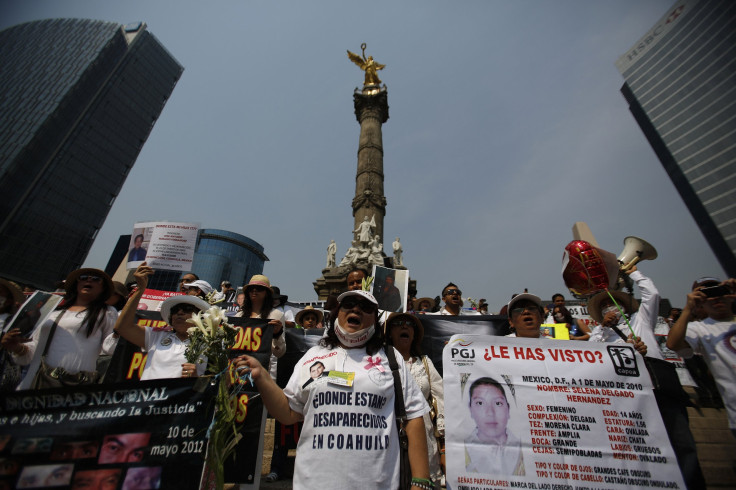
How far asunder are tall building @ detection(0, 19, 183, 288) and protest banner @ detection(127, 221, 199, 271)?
59.8 metres

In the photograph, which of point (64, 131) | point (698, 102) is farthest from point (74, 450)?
point (698, 102)

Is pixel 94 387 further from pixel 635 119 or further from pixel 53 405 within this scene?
pixel 635 119

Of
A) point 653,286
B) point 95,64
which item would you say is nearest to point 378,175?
point 653,286

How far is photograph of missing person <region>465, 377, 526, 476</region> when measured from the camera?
7.34 ft

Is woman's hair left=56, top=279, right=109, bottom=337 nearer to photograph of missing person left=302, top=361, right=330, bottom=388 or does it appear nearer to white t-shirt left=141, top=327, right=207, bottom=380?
white t-shirt left=141, top=327, right=207, bottom=380

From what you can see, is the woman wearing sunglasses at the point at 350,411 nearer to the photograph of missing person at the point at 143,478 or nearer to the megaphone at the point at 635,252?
the photograph of missing person at the point at 143,478

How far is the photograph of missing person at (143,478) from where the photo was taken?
6.56 ft

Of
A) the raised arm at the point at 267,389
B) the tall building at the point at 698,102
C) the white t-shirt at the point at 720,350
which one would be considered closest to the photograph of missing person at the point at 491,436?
the raised arm at the point at 267,389

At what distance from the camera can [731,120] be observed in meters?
47.1

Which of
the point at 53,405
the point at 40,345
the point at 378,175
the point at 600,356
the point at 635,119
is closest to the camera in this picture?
the point at 53,405

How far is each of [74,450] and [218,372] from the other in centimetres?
94

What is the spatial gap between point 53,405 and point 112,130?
84.1 meters

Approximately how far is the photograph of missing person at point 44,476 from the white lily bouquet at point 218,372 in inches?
30.9

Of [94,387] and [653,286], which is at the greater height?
[653,286]
